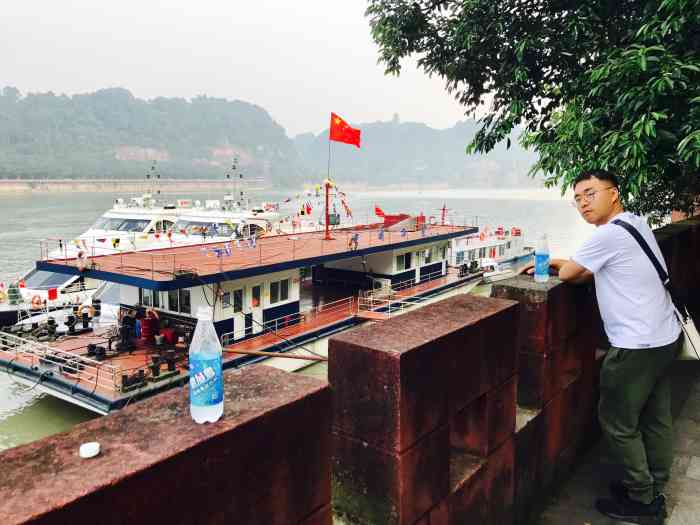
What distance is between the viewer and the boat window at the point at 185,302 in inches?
608

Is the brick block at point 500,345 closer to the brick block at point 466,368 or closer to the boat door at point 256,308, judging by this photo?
the brick block at point 466,368

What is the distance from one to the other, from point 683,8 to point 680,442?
5.05 m

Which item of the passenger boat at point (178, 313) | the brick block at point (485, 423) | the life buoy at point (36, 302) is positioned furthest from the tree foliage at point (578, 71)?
the life buoy at point (36, 302)

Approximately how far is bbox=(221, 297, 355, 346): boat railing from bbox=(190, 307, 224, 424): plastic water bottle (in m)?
13.1

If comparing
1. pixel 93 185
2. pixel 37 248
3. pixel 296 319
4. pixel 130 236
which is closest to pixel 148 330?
pixel 296 319

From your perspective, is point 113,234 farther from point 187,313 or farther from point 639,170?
point 639,170

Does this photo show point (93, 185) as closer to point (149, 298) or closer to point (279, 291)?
point (149, 298)

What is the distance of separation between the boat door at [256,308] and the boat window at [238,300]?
360 mm

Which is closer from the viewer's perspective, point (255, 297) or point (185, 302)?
point (185, 302)

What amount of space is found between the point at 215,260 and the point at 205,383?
1535 cm

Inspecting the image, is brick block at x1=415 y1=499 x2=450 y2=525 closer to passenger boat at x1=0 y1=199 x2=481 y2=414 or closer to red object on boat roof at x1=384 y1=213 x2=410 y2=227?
passenger boat at x1=0 y1=199 x2=481 y2=414

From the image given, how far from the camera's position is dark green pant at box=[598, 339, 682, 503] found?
3512 mm

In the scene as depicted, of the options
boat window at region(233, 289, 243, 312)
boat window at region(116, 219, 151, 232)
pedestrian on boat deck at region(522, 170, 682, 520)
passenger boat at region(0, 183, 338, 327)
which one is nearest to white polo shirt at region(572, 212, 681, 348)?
pedestrian on boat deck at region(522, 170, 682, 520)

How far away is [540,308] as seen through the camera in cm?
379
